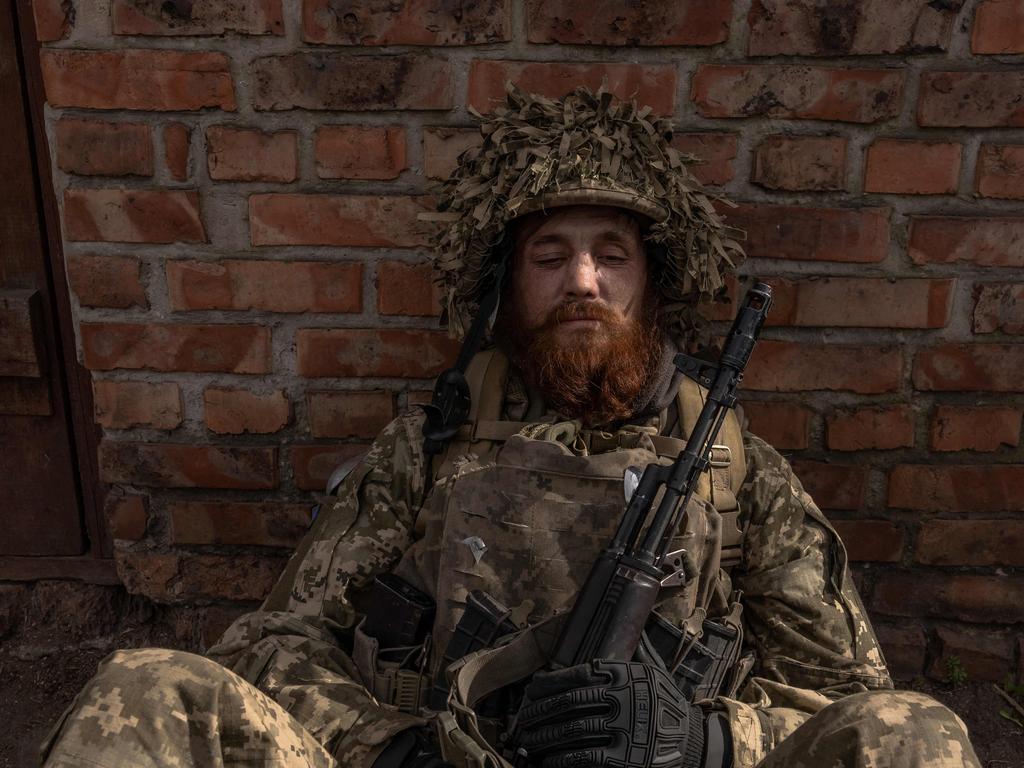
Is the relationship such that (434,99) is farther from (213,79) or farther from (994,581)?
(994,581)

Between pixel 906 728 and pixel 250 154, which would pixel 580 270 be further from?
pixel 906 728

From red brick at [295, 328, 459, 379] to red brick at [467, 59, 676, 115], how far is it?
51cm

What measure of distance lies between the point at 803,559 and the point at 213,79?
141 cm

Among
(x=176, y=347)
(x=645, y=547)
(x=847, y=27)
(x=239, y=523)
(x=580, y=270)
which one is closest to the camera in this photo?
(x=645, y=547)

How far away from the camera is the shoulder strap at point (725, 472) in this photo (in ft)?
4.96

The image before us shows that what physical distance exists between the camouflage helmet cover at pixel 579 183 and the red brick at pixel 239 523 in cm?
65

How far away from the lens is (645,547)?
1294 millimetres

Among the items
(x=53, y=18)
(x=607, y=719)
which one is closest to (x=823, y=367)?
(x=607, y=719)

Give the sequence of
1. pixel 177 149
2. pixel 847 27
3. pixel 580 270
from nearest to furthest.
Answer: pixel 580 270 < pixel 847 27 < pixel 177 149

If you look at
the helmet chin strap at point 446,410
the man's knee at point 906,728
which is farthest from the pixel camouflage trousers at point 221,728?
the helmet chin strap at point 446,410

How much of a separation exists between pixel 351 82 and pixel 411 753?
1.21 metres

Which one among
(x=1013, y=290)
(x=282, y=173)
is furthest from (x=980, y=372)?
(x=282, y=173)

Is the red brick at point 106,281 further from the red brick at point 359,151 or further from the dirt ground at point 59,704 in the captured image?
the dirt ground at point 59,704

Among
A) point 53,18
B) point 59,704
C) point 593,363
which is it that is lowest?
point 59,704
